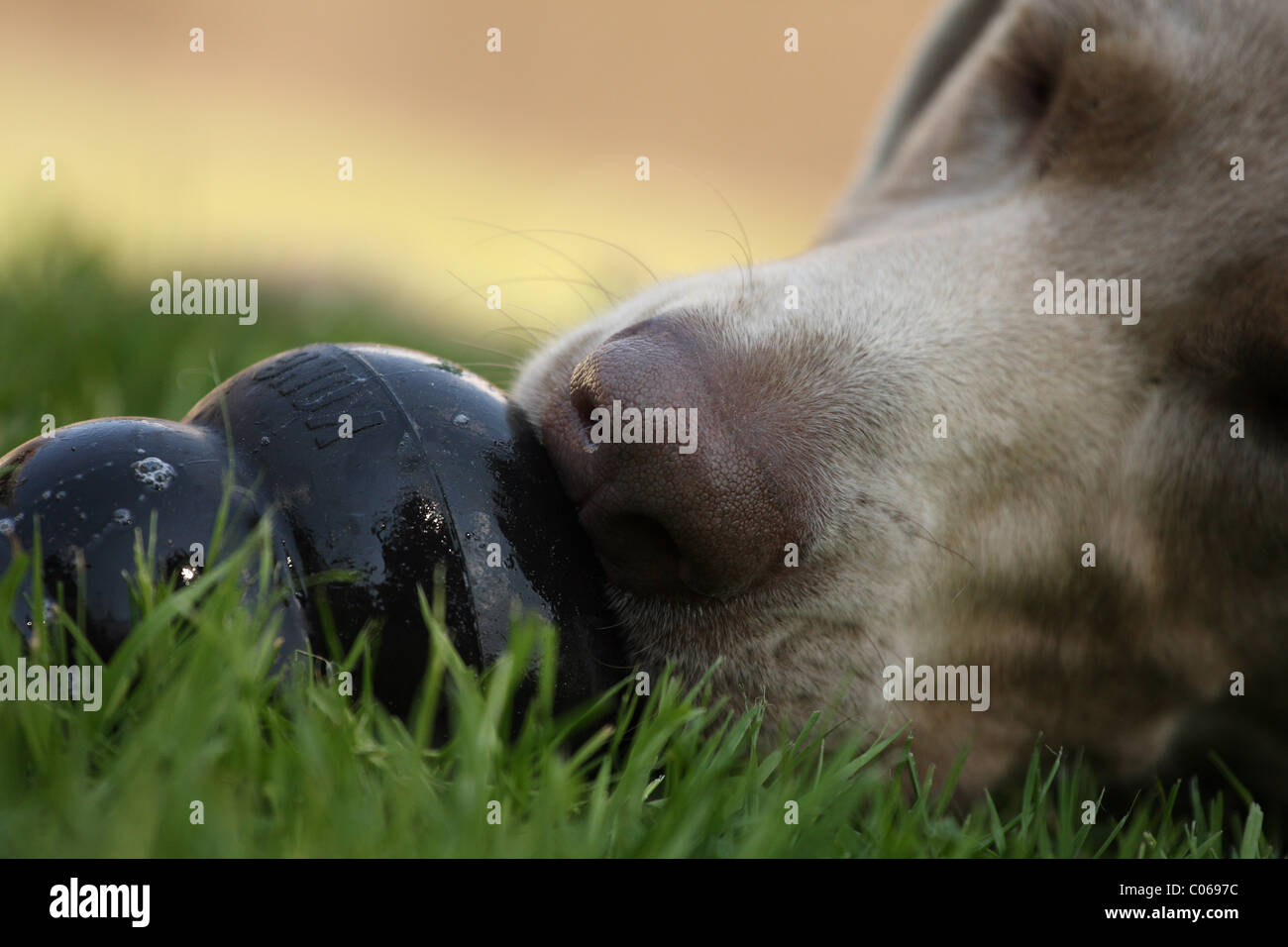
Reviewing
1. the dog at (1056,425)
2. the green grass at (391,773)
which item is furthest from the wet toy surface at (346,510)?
the dog at (1056,425)

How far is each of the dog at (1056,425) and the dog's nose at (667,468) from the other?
0.05 meters

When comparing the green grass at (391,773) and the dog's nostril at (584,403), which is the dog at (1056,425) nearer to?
the dog's nostril at (584,403)

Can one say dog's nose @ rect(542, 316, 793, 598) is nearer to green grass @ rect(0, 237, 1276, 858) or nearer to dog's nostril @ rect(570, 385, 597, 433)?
dog's nostril @ rect(570, 385, 597, 433)

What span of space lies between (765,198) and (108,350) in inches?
471

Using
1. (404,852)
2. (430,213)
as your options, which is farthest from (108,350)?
(430,213)

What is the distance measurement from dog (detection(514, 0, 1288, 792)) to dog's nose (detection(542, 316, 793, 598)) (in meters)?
0.05

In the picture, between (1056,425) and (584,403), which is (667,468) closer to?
(584,403)

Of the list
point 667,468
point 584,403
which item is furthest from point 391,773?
point 584,403

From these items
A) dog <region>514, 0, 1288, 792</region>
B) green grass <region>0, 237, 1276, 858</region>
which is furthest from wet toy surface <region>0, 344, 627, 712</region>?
dog <region>514, 0, 1288, 792</region>

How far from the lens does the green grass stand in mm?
1372

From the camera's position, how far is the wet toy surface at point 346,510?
1.79 meters

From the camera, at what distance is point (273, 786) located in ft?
4.86
